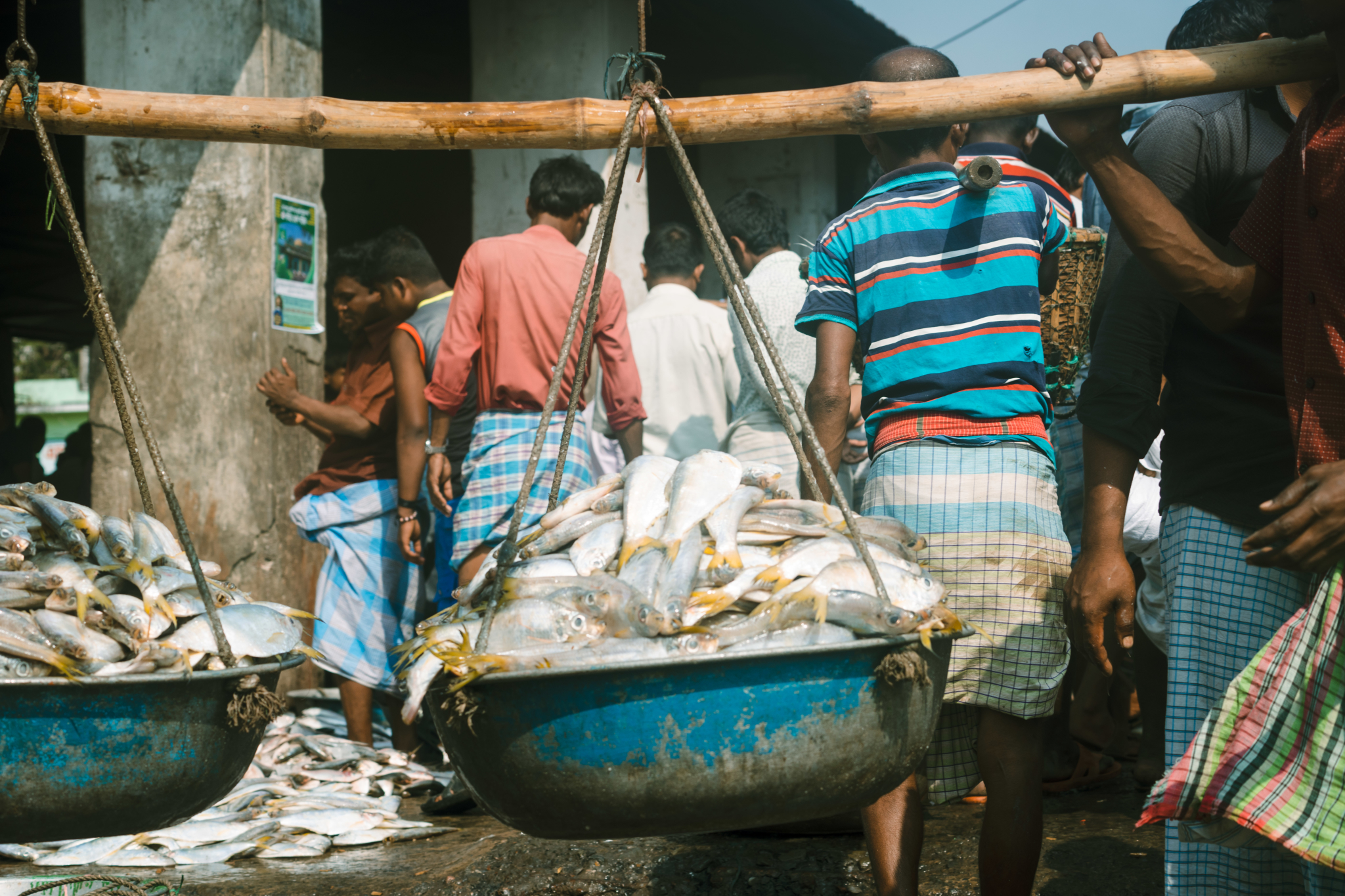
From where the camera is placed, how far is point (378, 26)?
801 centimetres

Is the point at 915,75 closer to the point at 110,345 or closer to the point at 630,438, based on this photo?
the point at 630,438

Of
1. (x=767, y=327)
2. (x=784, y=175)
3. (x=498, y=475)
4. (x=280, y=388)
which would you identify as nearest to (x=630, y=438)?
(x=498, y=475)

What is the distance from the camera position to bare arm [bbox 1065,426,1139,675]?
7.34 feet

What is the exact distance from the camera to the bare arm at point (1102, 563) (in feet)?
7.34

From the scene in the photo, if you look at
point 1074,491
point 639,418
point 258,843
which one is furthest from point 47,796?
point 1074,491

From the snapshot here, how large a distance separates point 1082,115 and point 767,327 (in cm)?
183

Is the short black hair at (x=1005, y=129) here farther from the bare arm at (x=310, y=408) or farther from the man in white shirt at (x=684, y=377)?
the bare arm at (x=310, y=408)

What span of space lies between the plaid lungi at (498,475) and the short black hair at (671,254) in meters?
1.30

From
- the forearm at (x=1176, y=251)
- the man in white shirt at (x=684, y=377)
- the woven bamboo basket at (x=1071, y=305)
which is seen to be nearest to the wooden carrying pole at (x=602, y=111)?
the forearm at (x=1176, y=251)

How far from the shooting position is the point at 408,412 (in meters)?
4.22

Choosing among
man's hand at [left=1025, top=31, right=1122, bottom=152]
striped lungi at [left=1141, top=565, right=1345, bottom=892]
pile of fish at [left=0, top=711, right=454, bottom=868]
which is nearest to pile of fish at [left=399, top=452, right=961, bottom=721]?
striped lungi at [left=1141, top=565, right=1345, bottom=892]

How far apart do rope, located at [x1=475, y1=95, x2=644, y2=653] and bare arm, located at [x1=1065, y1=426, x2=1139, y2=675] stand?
106 cm

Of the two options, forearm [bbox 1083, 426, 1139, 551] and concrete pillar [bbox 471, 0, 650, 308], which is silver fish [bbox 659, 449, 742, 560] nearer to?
forearm [bbox 1083, 426, 1139, 551]

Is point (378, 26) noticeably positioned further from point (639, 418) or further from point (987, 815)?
point (987, 815)
